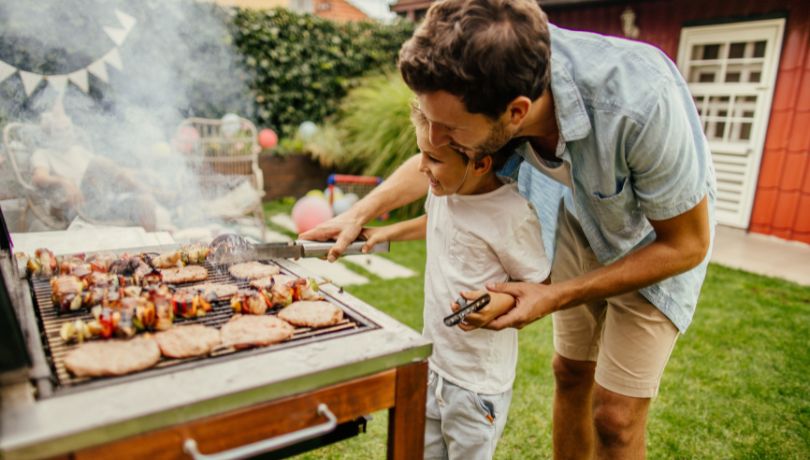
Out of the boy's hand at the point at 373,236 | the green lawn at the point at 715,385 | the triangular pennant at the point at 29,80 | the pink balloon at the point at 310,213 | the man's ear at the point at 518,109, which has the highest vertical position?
the triangular pennant at the point at 29,80

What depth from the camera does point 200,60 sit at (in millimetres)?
8727

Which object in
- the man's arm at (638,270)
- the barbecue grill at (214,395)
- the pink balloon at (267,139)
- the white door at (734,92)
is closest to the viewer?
the barbecue grill at (214,395)

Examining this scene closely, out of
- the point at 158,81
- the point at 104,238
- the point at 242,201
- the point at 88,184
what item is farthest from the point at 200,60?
the point at 104,238

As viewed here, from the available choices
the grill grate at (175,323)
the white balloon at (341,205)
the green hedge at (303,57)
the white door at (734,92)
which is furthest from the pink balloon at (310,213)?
the white door at (734,92)

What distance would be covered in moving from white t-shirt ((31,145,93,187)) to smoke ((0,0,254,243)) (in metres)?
0.30

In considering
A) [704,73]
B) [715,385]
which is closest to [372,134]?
[704,73]

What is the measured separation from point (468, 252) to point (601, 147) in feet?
1.87

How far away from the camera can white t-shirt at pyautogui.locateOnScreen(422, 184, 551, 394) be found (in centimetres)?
180

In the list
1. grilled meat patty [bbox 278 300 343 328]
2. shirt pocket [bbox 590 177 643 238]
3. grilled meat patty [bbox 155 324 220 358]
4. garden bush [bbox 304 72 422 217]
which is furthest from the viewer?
garden bush [bbox 304 72 422 217]

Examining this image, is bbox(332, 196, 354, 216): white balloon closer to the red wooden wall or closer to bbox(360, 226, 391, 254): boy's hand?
bbox(360, 226, 391, 254): boy's hand

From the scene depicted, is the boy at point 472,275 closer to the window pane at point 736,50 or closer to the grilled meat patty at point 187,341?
the grilled meat patty at point 187,341

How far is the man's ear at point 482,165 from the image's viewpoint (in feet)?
5.90

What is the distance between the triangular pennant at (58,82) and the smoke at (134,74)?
34mm

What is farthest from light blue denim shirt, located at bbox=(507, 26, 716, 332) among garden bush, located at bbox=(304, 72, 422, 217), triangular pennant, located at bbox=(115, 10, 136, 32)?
triangular pennant, located at bbox=(115, 10, 136, 32)
